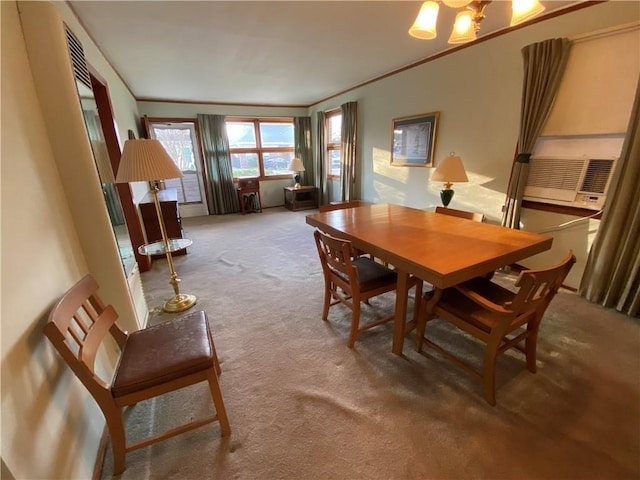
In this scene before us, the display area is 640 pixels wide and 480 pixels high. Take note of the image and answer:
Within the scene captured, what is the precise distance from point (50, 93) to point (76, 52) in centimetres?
69

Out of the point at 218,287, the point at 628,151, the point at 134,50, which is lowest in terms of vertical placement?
the point at 218,287

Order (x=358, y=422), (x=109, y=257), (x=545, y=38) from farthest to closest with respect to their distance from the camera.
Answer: (x=545, y=38) < (x=109, y=257) < (x=358, y=422)

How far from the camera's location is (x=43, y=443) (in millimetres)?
867

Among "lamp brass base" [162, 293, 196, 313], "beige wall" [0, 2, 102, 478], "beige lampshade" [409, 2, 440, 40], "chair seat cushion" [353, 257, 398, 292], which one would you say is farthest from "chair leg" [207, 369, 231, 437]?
"beige lampshade" [409, 2, 440, 40]

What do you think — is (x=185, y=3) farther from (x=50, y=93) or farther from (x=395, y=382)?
(x=395, y=382)

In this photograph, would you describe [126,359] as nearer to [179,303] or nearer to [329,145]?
[179,303]

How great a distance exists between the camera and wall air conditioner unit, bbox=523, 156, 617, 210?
211 cm

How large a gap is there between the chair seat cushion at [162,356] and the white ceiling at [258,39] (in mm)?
2280

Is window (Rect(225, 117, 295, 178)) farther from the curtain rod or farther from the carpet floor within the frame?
the curtain rod

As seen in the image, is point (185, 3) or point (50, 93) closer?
point (50, 93)

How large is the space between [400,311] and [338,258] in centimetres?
51

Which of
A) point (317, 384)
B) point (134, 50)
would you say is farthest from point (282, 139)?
point (317, 384)

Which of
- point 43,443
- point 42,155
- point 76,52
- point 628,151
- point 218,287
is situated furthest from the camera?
point 218,287

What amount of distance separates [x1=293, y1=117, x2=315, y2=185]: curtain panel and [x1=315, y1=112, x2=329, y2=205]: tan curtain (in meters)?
0.43
